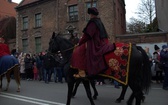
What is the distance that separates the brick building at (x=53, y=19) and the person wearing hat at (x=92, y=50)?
55.6ft

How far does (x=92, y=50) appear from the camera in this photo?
6.17 metres

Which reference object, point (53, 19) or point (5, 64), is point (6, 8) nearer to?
point (53, 19)

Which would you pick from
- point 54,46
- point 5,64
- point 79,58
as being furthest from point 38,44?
point 79,58

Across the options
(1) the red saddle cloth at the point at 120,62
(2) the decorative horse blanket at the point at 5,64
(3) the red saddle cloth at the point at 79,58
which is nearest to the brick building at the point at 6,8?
(2) the decorative horse blanket at the point at 5,64

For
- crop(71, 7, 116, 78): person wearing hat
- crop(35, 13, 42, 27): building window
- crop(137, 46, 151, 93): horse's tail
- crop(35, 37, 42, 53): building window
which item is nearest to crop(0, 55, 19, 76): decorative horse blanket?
crop(71, 7, 116, 78): person wearing hat

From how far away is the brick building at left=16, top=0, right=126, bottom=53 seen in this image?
77.6ft

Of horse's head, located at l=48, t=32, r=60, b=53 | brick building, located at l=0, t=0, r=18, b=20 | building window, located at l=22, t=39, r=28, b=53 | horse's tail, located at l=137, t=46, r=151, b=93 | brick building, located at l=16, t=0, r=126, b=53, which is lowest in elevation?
horse's tail, located at l=137, t=46, r=151, b=93

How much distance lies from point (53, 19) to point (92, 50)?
2216 cm

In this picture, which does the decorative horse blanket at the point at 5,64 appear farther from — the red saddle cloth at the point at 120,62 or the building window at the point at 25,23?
the building window at the point at 25,23

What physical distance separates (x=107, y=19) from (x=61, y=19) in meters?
6.18

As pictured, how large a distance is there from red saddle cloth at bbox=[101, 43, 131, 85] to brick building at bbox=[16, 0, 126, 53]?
1734cm

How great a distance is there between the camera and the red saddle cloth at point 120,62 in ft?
19.3

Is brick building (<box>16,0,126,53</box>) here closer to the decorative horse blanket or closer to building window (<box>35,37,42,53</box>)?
building window (<box>35,37,42,53</box>)

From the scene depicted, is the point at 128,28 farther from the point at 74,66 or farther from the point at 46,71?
the point at 74,66
